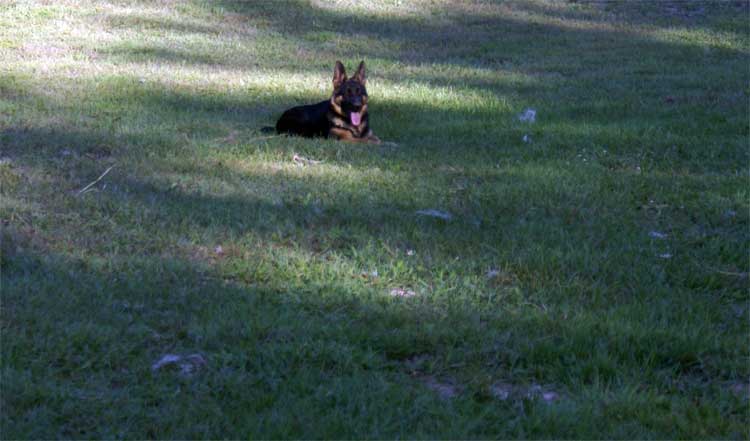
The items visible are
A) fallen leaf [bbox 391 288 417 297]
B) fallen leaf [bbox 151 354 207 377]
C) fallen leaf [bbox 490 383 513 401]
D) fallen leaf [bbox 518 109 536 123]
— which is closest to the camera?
fallen leaf [bbox 490 383 513 401]

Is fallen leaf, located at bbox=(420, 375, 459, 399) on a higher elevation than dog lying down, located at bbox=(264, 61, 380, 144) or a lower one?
lower

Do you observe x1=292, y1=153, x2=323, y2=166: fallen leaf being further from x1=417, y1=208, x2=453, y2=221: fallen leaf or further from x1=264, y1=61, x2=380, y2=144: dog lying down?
x1=417, y1=208, x2=453, y2=221: fallen leaf

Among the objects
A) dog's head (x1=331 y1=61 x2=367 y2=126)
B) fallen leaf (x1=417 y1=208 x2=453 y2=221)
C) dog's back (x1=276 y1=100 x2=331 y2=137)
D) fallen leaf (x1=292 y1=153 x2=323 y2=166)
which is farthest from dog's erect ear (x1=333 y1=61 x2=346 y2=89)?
fallen leaf (x1=417 y1=208 x2=453 y2=221)

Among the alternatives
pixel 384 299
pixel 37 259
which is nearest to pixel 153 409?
pixel 384 299

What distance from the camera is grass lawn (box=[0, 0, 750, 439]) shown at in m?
4.18

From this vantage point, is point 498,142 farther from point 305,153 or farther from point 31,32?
point 31,32

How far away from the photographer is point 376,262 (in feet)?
19.5

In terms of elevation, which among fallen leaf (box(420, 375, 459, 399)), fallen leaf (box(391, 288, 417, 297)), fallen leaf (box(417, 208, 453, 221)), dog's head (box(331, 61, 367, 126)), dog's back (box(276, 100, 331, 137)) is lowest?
fallen leaf (box(420, 375, 459, 399))

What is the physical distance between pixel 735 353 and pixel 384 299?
183cm

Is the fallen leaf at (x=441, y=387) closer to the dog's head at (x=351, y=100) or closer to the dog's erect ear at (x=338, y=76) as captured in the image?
the dog's head at (x=351, y=100)

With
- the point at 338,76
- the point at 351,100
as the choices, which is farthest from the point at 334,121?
the point at 338,76

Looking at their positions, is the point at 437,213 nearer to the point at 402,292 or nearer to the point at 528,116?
the point at 402,292

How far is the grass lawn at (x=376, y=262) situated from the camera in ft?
13.7

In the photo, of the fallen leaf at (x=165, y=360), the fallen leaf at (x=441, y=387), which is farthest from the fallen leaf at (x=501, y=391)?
the fallen leaf at (x=165, y=360)
